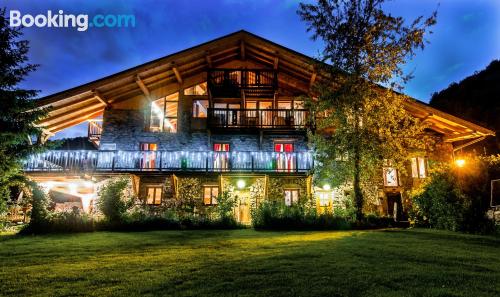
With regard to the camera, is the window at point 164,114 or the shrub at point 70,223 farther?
the window at point 164,114

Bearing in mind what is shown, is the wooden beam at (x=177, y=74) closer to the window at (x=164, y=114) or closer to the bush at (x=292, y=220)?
the window at (x=164, y=114)

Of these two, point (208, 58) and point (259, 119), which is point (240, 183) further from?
point (208, 58)

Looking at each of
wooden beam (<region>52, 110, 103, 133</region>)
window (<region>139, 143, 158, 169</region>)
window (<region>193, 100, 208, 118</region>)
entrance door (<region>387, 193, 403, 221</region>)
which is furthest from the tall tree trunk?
wooden beam (<region>52, 110, 103, 133</region>)

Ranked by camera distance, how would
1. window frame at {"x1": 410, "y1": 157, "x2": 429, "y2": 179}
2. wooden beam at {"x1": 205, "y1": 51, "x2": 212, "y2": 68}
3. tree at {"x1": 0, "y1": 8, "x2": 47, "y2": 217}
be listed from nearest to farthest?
tree at {"x1": 0, "y1": 8, "x2": 47, "y2": 217}, wooden beam at {"x1": 205, "y1": 51, "x2": 212, "y2": 68}, window frame at {"x1": 410, "y1": 157, "x2": 429, "y2": 179}

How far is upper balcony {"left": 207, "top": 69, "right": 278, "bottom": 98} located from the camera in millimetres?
20984

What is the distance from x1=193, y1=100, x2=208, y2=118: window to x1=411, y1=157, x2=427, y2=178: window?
12.4m

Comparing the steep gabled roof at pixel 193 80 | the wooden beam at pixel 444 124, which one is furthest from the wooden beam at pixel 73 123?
the wooden beam at pixel 444 124

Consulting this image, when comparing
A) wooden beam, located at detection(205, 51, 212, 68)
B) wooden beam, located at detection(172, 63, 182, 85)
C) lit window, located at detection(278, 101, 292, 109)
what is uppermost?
wooden beam, located at detection(205, 51, 212, 68)

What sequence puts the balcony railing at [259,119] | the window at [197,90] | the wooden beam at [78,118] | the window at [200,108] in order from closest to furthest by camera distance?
the balcony railing at [259,119], the window at [200,108], the wooden beam at [78,118], the window at [197,90]

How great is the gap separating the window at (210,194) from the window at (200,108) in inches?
169

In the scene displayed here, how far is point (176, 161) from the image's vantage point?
18.9 metres

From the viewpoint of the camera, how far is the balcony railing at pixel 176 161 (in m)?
18.2

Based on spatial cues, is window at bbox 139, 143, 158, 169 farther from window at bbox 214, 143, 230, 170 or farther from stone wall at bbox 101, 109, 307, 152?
window at bbox 214, 143, 230, 170

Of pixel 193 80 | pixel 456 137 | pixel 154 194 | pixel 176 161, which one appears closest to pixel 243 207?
pixel 176 161
